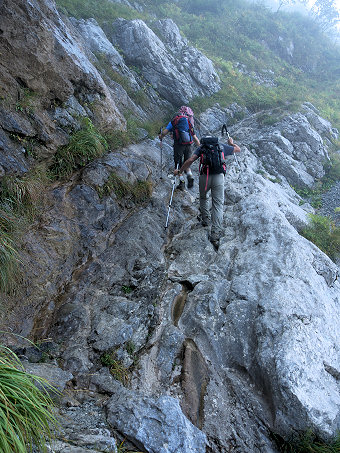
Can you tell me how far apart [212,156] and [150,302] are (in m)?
4.22

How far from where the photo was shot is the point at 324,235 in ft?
27.4

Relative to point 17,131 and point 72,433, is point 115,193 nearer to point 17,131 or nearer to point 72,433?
point 17,131

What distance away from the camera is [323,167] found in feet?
47.3

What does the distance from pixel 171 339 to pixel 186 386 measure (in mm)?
797

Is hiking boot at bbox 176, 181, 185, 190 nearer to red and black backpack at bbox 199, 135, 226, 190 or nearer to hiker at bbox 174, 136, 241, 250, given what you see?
hiker at bbox 174, 136, 241, 250

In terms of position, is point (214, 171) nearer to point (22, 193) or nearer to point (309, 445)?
point (22, 193)

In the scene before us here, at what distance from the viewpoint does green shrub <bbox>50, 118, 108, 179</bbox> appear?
21.2 ft

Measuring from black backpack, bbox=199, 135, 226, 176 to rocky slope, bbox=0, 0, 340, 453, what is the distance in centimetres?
164

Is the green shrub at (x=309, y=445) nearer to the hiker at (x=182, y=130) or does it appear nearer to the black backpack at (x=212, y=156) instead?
the black backpack at (x=212, y=156)

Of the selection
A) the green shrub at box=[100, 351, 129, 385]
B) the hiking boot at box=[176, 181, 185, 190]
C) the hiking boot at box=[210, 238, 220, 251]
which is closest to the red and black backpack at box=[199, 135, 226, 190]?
the hiking boot at box=[210, 238, 220, 251]

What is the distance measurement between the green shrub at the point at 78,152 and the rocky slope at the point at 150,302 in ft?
0.79

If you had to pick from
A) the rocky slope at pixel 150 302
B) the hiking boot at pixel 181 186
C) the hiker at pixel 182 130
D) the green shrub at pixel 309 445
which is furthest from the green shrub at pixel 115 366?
the hiking boot at pixel 181 186

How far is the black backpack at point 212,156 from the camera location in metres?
7.03

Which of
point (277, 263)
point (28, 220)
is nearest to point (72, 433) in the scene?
point (28, 220)
